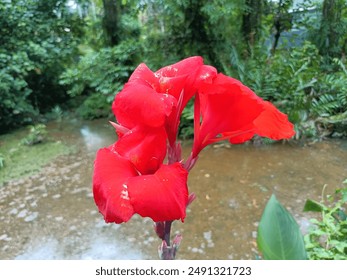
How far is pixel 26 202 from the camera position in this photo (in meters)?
3.10

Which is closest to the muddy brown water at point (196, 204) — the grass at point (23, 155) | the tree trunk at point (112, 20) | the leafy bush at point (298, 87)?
the grass at point (23, 155)

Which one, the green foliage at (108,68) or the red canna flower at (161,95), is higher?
the red canna flower at (161,95)

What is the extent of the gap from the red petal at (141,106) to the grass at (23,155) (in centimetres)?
329

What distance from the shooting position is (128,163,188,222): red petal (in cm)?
48

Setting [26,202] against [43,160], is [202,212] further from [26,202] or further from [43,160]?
[43,160]

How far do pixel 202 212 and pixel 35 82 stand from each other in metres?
4.15

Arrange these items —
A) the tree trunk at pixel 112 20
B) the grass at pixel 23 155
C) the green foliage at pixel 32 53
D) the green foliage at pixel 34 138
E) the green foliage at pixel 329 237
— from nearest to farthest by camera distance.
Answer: the green foliage at pixel 329 237 < the grass at pixel 23 155 < the green foliage at pixel 34 138 < the green foliage at pixel 32 53 < the tree trunk at pixel 112 20

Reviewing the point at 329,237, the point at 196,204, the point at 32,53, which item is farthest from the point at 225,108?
the point at 32,53

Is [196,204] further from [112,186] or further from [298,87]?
[112,186]

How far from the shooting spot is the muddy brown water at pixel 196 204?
2389mm

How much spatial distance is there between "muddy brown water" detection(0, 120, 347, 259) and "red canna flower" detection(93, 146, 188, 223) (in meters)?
1.85

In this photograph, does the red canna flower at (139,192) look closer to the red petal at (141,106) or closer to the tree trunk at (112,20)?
the red petal at (141,106)

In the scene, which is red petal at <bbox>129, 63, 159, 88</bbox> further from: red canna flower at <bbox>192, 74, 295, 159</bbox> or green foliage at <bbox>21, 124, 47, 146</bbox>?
green foliage at <bbox>21, 124, 47, 146</bbox>

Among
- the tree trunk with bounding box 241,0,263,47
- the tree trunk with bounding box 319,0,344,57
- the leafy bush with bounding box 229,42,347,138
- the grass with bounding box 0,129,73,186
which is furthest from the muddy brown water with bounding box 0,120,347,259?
the tree trunk with bounding box 319,0,344,57
